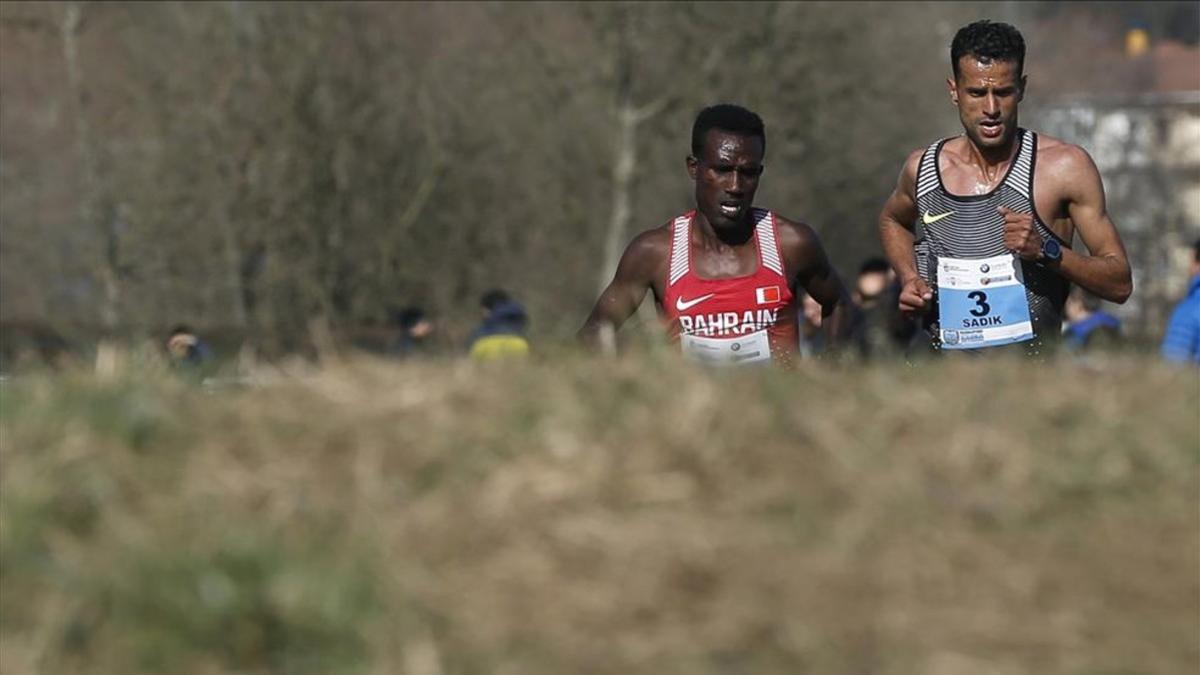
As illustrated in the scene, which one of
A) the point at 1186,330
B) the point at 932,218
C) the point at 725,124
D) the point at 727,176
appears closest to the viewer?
the point at 932,218

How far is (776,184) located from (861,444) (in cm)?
4260

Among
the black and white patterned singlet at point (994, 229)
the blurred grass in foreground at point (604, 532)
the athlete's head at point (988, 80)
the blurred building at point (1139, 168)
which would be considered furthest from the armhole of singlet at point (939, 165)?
the blurred building at point (1139, 168)

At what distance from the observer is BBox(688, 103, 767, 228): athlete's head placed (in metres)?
9.97

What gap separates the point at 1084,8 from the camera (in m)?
84.5

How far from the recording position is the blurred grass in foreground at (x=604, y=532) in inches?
143

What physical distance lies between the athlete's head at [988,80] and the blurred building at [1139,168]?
45.3m

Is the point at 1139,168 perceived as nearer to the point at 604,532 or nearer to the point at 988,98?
the point at 988,98

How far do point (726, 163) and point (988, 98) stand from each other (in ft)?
4.64

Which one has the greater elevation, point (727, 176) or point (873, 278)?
point (727, 176)

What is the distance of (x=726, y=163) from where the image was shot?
10.1 metres

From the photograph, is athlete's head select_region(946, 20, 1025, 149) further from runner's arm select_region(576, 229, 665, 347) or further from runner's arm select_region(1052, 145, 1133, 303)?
runner's arm select_region(576, 229, 665, 347)

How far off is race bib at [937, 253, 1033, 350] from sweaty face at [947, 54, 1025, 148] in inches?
18.4

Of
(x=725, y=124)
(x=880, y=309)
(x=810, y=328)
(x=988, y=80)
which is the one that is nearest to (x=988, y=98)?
(x=988, y=80)

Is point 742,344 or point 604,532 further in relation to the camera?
point 742,344
